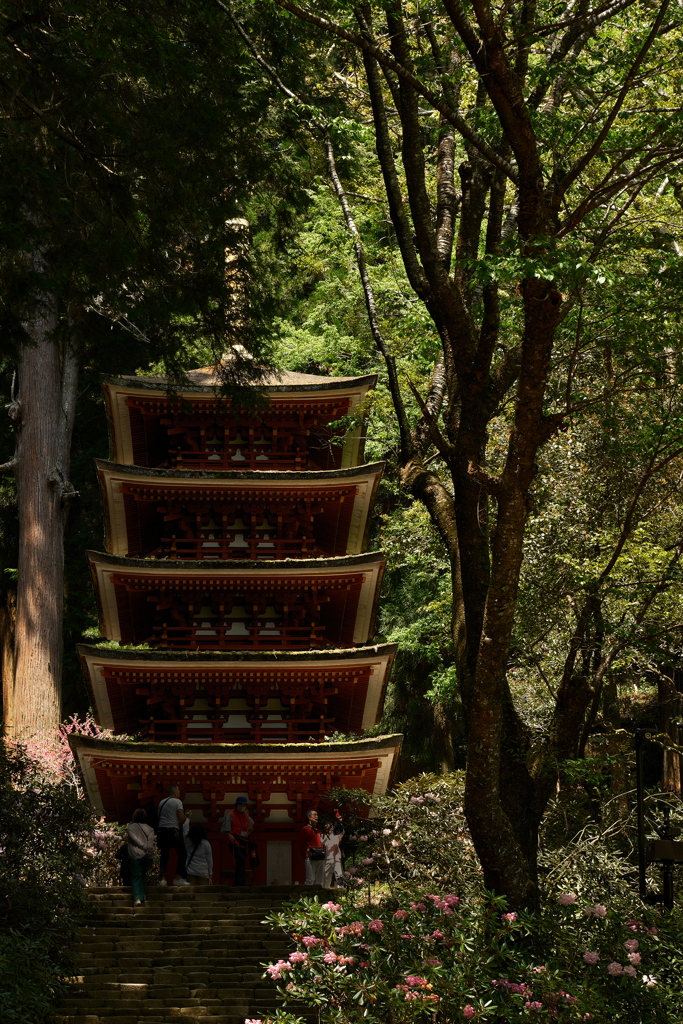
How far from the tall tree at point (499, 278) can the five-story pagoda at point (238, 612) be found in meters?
4.83

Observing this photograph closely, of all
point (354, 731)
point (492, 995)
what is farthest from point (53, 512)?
point (492, 995)

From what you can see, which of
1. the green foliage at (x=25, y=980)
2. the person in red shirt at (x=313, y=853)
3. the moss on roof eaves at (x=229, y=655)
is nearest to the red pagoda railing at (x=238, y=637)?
the moss on roof eaves at (x=229, y=655)

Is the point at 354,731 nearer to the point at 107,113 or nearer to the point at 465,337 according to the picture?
the point at 465,337

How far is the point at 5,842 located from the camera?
940 centimetres

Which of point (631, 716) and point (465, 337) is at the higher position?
point (465, 337)

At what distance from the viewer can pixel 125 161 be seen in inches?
326

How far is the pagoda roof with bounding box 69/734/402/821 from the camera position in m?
13.0

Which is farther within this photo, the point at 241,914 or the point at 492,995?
the point at 241,914

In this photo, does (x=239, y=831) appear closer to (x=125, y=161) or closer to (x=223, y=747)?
(x=223, y=747)

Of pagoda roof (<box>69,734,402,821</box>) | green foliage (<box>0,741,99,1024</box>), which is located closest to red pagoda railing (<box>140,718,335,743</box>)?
pagoda roof (<box>69,734,402,821</box>)

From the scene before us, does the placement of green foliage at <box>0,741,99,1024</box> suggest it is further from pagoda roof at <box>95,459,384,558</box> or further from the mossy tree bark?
the mossy tree bark

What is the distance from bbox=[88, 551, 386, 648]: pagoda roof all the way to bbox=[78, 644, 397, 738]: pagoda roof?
78 centimetres

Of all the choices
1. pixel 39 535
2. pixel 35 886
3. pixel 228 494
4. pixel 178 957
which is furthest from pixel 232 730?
pixel 39 535

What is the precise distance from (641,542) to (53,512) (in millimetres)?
12361
